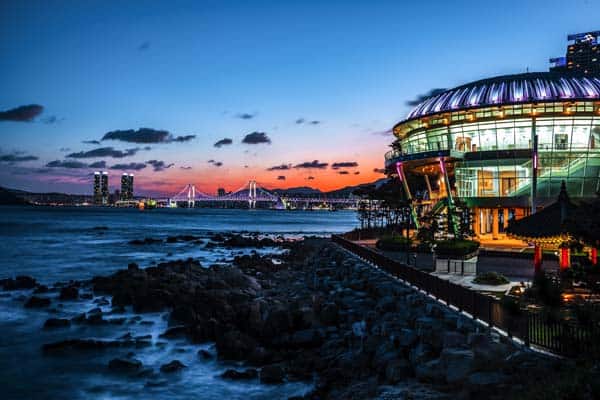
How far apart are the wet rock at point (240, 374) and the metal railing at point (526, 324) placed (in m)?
7.06

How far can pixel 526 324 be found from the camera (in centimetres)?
1216

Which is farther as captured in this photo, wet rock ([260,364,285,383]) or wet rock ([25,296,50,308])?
wet rock ([25,296,50,308])

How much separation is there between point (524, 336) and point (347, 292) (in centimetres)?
1318

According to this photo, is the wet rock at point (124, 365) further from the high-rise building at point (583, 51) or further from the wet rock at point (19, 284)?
the high-rise building at point (583, 51)

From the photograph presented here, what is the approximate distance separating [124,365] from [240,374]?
4.72 meters

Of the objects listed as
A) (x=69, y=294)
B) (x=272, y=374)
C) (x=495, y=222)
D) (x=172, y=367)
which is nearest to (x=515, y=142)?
(x=495, y=222)

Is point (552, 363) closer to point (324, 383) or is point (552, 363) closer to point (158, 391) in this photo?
point (324, 383)

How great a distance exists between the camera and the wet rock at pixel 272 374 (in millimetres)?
16016

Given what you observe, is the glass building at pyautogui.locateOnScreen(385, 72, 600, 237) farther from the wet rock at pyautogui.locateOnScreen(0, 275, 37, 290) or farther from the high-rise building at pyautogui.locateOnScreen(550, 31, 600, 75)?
the high-rise building at pyautogui.locateOnScreen(550, 31, 600, 75)

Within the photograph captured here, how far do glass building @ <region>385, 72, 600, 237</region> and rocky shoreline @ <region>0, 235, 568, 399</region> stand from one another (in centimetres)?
1875

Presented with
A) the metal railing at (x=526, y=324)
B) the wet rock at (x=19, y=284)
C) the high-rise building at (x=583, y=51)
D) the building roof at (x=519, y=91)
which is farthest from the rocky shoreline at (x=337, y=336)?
the high-rise building at (x=583, y=51)

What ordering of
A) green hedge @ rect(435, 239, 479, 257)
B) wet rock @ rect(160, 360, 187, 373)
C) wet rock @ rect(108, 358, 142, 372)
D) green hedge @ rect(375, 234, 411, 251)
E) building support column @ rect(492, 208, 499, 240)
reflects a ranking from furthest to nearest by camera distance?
building support column @ rect(492, 208, 499, 240)
green hedge @ rect(375, 234, 411, 251)
green hedge @ rect(435, 239, 479, 257)
wet rock @ rect(108, 358, 142, 372)
wet rock @ rect(160, 360, 187, 373)

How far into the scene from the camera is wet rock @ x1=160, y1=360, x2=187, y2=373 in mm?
17594

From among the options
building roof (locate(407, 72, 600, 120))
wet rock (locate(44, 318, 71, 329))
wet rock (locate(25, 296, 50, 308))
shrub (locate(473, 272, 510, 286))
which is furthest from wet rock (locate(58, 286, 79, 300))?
building roof (locate(407, 72, 600, 120))
